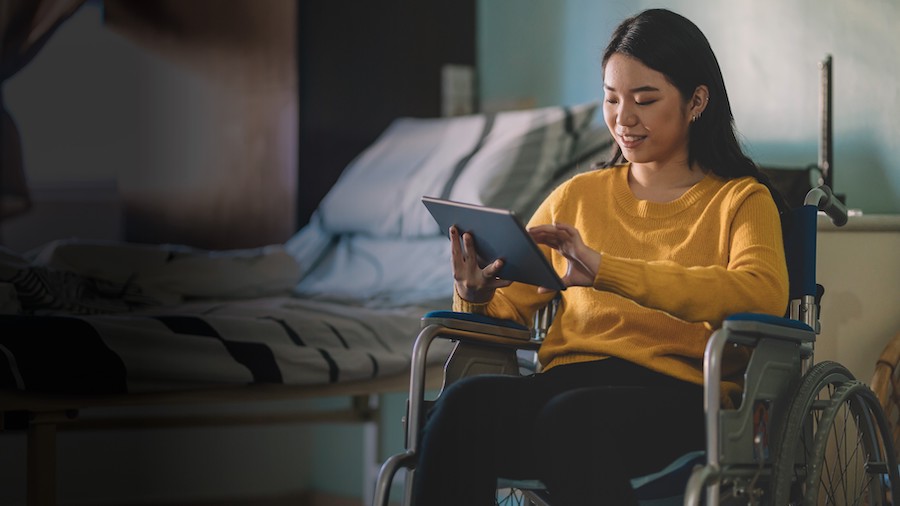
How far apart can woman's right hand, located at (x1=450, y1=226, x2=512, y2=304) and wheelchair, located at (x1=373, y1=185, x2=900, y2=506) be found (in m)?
0.03

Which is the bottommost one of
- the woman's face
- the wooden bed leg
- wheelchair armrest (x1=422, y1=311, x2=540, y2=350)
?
the wooden bed leg

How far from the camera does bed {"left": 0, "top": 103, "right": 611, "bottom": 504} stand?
184cm

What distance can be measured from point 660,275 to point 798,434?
0.80 feet

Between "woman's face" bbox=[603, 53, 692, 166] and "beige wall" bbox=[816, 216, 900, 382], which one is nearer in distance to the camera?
"woman's face" bbox=[603, 53, 692, 166]

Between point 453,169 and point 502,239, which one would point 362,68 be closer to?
point 453,169

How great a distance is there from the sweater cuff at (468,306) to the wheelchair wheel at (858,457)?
0.47m

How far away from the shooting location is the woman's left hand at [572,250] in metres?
1.33

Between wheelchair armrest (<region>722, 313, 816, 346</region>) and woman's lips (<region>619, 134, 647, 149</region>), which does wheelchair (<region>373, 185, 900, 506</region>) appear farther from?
woman's lips (<region>619, 134, 647, 149</region>)

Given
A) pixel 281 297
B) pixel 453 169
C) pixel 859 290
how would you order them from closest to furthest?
1. pixel 859 290
2. pixel 281 297
3. pixel 453 169

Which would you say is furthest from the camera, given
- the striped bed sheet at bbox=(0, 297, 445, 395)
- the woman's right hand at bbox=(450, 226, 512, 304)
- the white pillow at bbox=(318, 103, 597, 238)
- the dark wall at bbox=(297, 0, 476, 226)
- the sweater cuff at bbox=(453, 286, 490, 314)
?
the dark wall at bbox=(297, 0, 476, 226)

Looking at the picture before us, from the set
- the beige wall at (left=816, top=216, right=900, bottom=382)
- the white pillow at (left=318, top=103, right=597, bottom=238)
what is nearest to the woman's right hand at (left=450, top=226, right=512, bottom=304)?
the beige wall at (left=816, top=216, right=900, bottom=382)

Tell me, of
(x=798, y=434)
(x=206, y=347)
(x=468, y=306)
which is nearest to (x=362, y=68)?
(x=206, y=347)

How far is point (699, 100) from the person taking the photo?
1.48 meters

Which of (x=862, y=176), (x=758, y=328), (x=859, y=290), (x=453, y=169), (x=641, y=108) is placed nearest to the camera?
(x=758, y=328)
